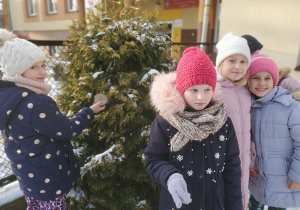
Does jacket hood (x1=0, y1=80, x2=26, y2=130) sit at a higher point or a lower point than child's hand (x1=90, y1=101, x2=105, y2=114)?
higher

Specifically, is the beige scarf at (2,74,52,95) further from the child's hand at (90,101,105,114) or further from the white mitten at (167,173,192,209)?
the white mitten at (167,173,192,209)

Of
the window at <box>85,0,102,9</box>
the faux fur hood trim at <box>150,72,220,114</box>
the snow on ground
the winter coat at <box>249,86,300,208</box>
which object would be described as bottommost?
the snow on ground

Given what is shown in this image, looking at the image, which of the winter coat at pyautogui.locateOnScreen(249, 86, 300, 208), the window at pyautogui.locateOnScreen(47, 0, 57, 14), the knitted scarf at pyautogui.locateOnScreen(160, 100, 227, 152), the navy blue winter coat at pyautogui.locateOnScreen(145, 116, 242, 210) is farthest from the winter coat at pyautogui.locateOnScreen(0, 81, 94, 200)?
the window at pyautogui.locateOnScreen(47, 0, 57, 14)

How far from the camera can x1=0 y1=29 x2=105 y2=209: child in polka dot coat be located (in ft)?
4.98

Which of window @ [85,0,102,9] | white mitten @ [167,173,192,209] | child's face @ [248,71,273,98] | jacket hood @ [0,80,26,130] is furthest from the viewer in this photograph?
window @ [85,0,102,9]

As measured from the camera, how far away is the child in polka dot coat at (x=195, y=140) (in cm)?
128

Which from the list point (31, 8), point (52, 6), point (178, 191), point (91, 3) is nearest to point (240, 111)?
point (178, 191)

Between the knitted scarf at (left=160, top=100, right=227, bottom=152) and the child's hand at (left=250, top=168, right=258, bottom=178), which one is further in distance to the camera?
the child's hand at (left=250, top=168, right=258, bottom=178)

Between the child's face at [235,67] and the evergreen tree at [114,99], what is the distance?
59 centimetres

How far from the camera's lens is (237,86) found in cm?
169

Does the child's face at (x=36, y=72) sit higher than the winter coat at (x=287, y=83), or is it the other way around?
the child's face at (x=36, y=72)

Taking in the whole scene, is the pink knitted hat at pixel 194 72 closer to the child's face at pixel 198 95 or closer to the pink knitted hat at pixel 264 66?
the child's face at pixel 198 95

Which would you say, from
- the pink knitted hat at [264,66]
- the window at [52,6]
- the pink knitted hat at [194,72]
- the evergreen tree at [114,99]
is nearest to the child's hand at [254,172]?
the pink knitted hat at [264,66]

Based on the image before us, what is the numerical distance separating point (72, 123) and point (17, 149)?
0.44 m
